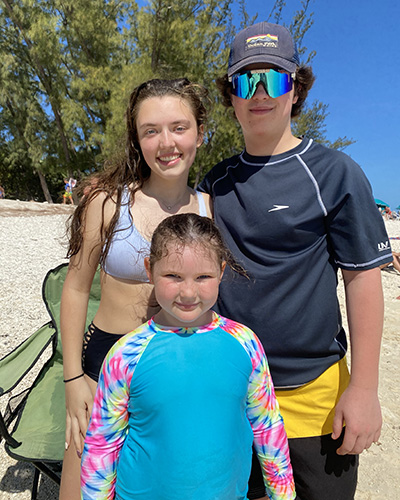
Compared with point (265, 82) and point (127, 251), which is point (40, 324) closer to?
point (127, 251)

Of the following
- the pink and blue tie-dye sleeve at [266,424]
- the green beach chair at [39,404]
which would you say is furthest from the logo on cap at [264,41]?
the green beach chair at [39,404]

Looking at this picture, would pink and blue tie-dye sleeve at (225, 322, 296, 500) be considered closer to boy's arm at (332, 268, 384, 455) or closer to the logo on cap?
boy's arm at (332, 268, 384, 455)

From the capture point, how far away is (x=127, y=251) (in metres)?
1.57

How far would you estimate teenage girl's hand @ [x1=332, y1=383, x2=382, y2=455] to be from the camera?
1.42 m

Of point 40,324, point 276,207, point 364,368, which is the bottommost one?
point 40,324

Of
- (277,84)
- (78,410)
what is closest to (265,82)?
(277,84)

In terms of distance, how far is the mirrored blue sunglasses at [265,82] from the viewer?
155 cm

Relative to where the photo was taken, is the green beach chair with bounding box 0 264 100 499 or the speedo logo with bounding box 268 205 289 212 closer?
the speedo logo with bounding box 268 205 289 212

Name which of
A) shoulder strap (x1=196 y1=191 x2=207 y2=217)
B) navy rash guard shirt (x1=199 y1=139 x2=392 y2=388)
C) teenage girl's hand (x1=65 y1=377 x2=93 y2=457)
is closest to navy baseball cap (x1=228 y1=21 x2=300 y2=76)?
navy rash guard shirt (x1=199 y1=139 x2=392 y2=388)

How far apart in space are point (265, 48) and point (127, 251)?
98 centimetres

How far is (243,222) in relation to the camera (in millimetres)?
1580

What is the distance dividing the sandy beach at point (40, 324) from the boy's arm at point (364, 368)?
4.68 ft

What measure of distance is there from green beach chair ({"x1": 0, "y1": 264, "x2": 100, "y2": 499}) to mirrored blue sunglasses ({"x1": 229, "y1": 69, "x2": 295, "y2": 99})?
2.00 metres

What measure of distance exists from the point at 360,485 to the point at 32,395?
7.60 feet
